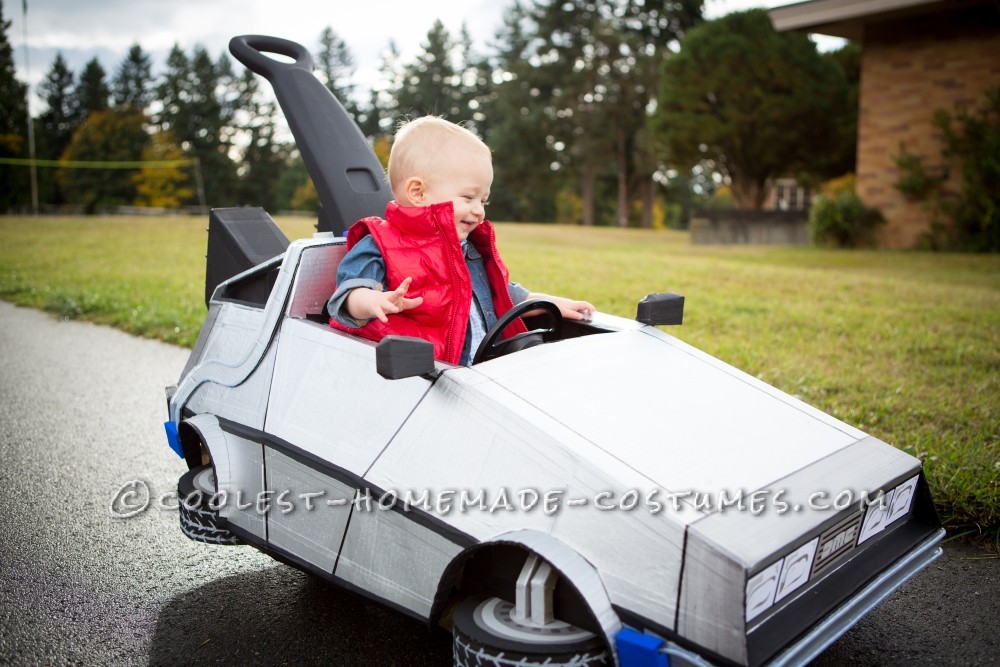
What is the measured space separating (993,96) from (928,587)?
15698 mm

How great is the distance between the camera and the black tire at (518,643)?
5.69 ft

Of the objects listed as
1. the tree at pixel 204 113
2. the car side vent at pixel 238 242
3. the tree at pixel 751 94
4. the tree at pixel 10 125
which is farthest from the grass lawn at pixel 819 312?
the tree at pixel 204 113

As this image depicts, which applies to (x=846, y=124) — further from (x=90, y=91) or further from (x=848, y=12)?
(x=90, y=91)

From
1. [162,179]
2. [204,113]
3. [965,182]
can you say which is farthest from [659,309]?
[204,113]

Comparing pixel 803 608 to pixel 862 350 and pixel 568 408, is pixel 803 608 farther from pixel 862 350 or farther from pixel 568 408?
pixel 862 350

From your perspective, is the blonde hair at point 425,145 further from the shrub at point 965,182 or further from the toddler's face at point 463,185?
the shrub at point 965,182

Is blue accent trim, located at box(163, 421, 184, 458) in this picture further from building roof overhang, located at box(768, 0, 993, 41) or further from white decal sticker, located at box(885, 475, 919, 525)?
building roof overhang, located at box(768, 0, 993, 41)

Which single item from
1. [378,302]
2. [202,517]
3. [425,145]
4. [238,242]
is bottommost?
[202,517]

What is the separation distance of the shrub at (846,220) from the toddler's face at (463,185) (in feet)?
53.1

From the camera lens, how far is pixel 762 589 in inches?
66.6

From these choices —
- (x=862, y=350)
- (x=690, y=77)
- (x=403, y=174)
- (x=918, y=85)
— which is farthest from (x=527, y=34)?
(x=403, y=174)

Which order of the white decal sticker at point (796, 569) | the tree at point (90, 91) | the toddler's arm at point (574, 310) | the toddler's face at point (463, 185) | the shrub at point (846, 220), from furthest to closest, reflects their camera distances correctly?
1. the tree at point (90, 91)
2. the shrub at point (846, 220)
3. the toddler's arm at point (574, 310)
4. the toddler's face at point (463, 185)
5. the white decal sticker at point (796, 569)

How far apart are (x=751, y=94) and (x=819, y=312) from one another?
70.1 ft

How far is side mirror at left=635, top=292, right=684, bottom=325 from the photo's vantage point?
2.66m
